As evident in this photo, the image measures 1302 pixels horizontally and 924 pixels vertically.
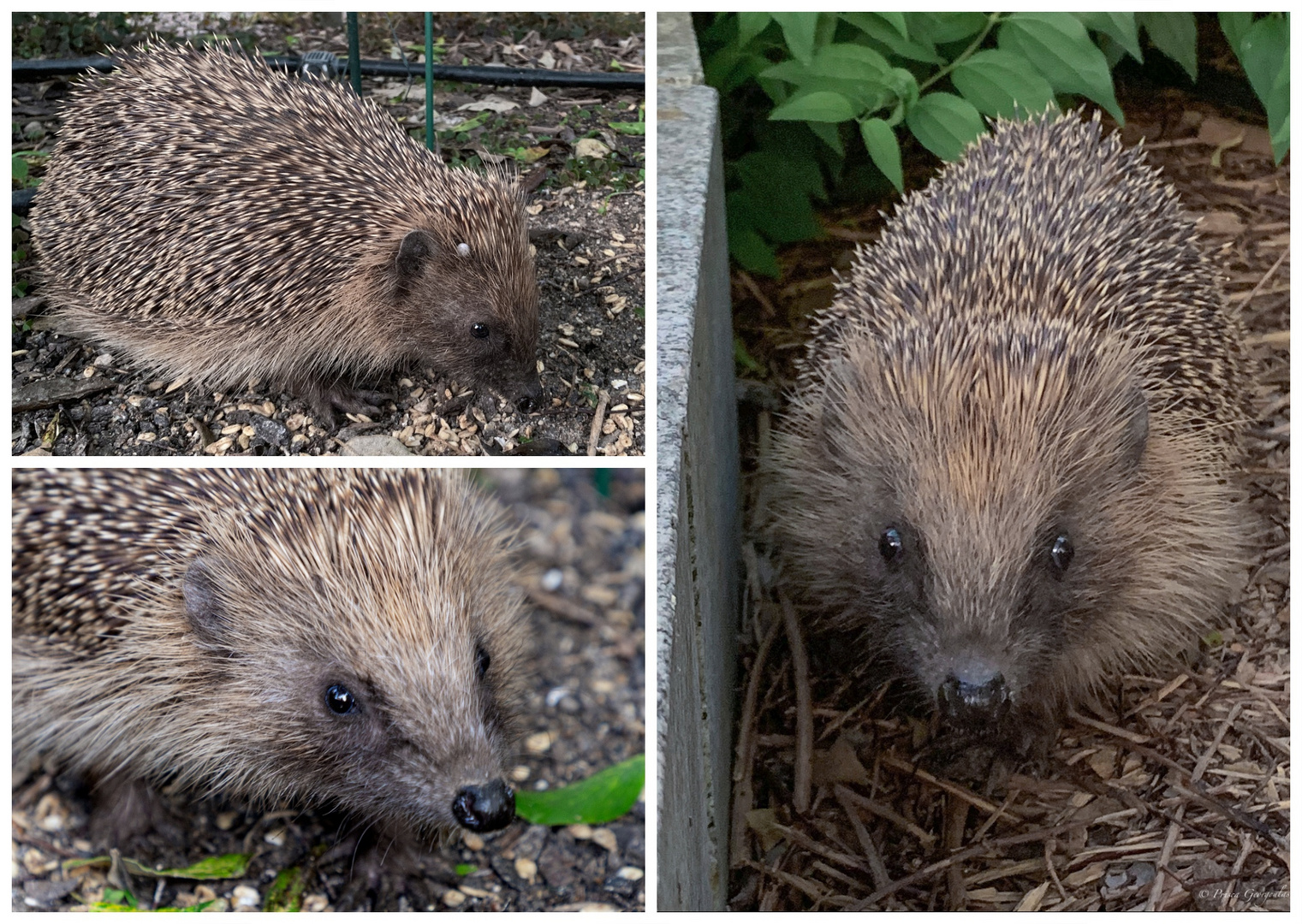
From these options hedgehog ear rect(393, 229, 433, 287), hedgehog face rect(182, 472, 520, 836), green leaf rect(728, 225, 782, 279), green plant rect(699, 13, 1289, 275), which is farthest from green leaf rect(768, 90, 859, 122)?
hedgehog face rect(182, 472, 520, 836)

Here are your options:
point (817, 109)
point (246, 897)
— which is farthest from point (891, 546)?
point (246, 897)

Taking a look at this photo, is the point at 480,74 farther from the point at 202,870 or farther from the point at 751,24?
the point at 202,870

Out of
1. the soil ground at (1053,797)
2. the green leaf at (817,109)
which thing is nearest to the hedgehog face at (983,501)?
the soil ground at (1053,797)

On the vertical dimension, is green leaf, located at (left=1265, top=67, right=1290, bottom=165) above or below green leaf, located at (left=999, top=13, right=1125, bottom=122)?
below

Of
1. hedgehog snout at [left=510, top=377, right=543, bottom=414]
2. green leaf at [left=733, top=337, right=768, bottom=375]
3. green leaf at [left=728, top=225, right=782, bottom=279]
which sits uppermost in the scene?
green leaf at [left=728, top=225, right=782, bottom=279]

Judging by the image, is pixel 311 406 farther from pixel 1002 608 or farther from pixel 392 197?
pixel 1002 608

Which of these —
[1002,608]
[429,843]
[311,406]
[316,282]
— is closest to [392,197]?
[316,282]

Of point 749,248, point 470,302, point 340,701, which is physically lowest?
point 340,701

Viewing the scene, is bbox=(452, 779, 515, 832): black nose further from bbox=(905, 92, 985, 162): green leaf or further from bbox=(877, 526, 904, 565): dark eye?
bbox=(905, 92, 985, 162): green leaf
